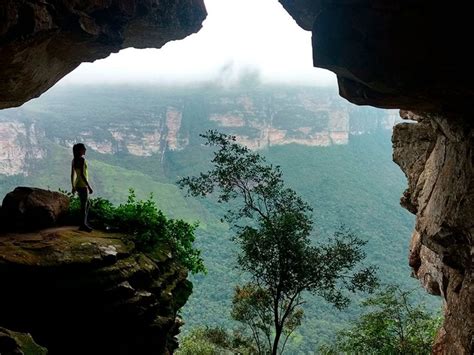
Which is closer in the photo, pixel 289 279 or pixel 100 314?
pixel 100 314

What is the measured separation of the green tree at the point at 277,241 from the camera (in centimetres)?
1566

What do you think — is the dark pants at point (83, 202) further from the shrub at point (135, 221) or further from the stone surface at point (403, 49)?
the stone surface at point (403, 49)

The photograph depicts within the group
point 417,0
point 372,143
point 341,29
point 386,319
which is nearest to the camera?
point 417,0

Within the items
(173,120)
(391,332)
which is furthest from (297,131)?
(391,332)

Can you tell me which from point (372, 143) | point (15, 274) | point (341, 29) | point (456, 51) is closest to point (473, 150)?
point (456, 51)

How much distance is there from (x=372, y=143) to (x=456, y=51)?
138288 mm

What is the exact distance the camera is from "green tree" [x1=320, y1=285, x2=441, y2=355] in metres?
18.3

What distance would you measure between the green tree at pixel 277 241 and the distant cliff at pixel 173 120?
94.4m

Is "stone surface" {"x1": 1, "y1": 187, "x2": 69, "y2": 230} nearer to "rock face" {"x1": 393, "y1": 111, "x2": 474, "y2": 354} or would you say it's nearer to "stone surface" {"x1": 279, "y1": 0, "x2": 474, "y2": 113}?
"stone surface" {"x1": 279, "y1": 0, "x2": 474, "y2": 113}

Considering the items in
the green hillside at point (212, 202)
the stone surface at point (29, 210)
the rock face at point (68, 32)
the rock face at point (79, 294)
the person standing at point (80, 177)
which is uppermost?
the rock face at point (68, 32)

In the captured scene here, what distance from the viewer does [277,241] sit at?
1569cm

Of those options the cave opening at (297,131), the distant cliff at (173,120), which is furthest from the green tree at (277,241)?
the distant cliff at (173,120)

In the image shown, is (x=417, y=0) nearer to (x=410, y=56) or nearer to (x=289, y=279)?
(x=410, y=56)

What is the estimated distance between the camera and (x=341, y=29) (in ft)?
34.0
